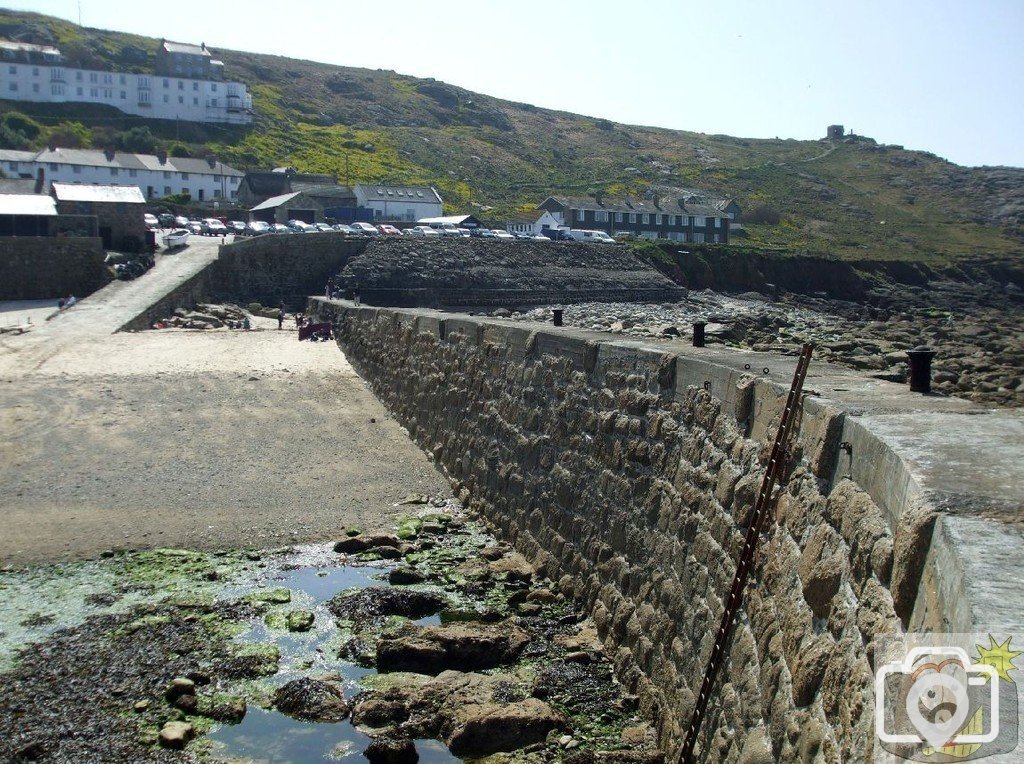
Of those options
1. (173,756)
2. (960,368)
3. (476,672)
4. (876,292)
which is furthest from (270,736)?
(876,292)

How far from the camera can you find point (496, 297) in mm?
44312

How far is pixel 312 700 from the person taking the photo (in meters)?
9.27

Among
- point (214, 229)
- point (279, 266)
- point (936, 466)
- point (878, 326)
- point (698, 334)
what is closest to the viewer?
point (936, 466)

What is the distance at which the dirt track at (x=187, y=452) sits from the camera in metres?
14.5

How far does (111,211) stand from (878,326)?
31.5 metres

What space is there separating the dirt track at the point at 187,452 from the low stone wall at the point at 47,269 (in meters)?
9.68

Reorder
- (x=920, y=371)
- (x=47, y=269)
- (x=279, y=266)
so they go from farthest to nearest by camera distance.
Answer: (x=279, y=266), (x=47, y=269), (x=920, y=371)

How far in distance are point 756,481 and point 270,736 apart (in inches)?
201

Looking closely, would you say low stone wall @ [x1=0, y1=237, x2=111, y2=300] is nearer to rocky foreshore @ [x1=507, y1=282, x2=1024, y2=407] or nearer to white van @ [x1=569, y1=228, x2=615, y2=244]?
rocky foreshore @ [x1=507, y1=282, x2=1024, y2=407]

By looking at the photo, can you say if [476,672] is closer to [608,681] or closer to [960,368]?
[608,681]

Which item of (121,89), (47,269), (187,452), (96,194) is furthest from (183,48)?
(187,452)

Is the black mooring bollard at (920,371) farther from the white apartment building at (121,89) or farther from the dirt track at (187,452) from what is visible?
the white apartment building at (121,89)

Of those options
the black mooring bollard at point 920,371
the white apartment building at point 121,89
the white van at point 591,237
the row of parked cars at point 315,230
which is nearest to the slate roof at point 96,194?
the row of parked cars at point 315,230

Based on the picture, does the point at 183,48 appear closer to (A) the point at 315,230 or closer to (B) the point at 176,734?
(A) the point at 315,230
